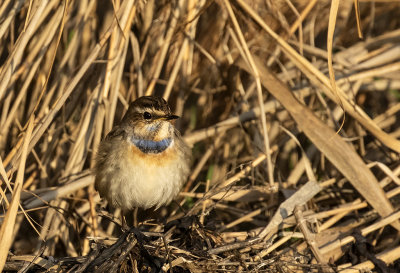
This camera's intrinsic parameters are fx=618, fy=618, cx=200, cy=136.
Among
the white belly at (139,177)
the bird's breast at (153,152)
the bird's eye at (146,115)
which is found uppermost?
the bird's eye at (146,115)

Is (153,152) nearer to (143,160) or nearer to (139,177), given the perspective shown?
(143,160)

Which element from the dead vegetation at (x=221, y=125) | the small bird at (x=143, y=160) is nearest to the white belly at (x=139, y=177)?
the small bird at (x=143, y=160)

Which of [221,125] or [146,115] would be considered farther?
[221,125]

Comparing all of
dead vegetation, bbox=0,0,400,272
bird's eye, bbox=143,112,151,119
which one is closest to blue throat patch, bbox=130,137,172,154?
bird's eye, bbox=143,112,151,119

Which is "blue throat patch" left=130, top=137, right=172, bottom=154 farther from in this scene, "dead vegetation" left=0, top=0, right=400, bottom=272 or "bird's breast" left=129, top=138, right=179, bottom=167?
"dead vegetation" left=0, top=0, right=400, bottom=272

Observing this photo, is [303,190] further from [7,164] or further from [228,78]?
[7,164]

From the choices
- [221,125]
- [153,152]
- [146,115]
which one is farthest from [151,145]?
[221,125]

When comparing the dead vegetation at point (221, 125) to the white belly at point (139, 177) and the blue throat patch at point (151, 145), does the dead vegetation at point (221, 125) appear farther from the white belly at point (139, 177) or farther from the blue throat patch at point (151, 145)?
the blue throat patch at point (151, 145)
